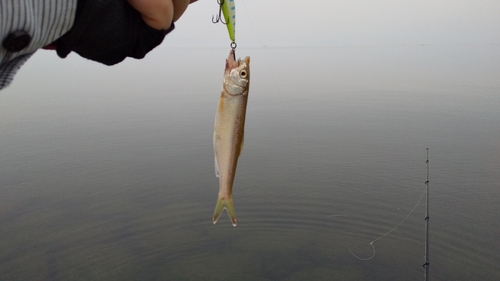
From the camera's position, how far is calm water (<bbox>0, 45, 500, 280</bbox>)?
20.7ft

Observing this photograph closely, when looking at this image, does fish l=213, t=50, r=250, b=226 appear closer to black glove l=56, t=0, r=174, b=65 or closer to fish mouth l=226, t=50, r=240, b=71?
fish mouth l=226, t=50, r=240, b=71

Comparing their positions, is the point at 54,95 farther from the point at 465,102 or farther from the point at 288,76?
the point at 465,102

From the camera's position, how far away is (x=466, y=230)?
22.8 ft

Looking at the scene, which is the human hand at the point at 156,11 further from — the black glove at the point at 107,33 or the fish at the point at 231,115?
the fish at the point at 231,115

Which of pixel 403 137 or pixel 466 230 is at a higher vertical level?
pixel 403 137

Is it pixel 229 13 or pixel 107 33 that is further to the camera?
pixel 229 13

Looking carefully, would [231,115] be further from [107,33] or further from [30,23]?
[30,23]

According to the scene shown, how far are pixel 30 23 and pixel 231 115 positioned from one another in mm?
1301

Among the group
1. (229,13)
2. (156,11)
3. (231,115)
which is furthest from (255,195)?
(156,11)

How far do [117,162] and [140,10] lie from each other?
847cm

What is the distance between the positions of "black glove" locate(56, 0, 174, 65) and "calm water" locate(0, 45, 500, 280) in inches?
199

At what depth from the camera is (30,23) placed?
1015 millimetres

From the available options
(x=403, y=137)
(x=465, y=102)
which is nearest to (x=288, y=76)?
(x=465, y=102)

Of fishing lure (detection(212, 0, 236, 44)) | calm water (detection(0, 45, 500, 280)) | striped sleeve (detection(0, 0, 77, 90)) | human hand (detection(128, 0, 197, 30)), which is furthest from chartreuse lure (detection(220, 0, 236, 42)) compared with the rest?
calm water (detection(0, 45, 500, 280))
